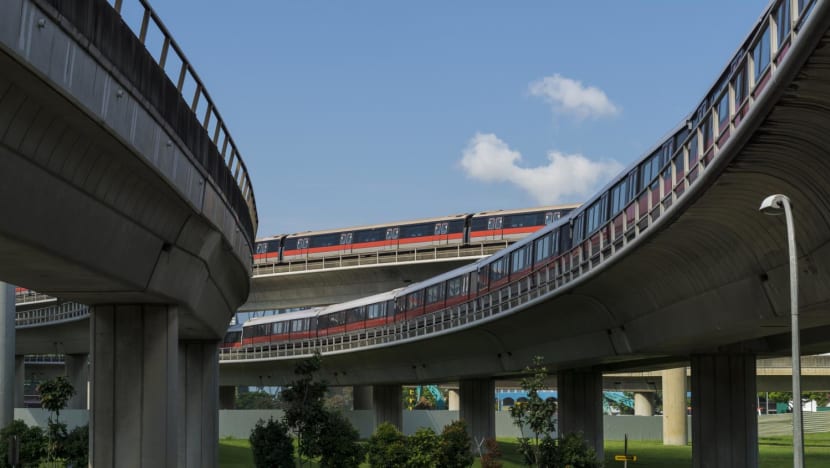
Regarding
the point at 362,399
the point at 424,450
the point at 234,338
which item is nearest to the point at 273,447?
the point at 424,450

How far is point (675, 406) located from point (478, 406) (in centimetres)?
1983

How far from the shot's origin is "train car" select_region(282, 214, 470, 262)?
68750 millimetres

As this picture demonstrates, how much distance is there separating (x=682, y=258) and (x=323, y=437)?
22.0 m

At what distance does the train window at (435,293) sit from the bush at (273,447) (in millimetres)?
10586

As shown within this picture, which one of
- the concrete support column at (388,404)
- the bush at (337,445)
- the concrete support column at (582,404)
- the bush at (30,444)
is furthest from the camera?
the concrete support column at (388,404)

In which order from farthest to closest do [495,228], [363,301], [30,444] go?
[495,228]
[363,301]
[30,444]

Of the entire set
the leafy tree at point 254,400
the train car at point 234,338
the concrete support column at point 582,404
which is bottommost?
the leafy tree at point 254,400

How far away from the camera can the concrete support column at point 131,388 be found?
22.1 meters

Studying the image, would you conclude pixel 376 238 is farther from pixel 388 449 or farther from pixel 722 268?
pixel 722 268

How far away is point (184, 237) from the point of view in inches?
857

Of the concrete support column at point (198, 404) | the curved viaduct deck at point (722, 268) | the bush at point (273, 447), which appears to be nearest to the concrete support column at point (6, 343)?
the bush at point (273, 447)

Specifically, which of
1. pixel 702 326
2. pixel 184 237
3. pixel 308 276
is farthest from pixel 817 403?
pixel 184 237

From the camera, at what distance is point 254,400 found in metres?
154

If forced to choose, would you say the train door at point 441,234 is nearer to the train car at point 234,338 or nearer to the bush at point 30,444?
the train car at point 234,338
